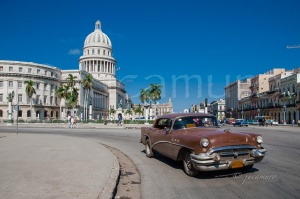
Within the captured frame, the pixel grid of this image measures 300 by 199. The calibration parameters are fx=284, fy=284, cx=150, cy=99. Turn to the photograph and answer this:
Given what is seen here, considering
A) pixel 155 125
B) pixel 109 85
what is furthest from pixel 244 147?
pixel 109 85

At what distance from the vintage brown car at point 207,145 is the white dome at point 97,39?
12256 cm

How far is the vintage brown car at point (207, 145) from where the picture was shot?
6.48m

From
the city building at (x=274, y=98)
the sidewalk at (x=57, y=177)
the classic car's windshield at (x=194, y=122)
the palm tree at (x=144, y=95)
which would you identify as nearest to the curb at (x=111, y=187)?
the sidewalk at (x=57, y=177)

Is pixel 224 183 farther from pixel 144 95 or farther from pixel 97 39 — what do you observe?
pixel 97 39

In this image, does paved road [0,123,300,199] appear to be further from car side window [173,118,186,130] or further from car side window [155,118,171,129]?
car side window [155,118,171,129]

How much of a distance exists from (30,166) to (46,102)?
8521cm

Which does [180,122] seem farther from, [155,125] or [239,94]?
[239,94]

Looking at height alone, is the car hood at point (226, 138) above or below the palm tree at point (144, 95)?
below

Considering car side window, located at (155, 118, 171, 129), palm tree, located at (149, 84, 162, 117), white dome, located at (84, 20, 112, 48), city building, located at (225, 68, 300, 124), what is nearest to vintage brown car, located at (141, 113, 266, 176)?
car side window, located at (155, 118, 171, 129)

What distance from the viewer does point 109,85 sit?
130 meters

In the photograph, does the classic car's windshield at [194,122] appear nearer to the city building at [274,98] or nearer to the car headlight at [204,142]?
the car headlight at [204,142]

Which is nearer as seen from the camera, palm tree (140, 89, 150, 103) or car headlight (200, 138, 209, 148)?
car headlight (200, 138, 209, 148)

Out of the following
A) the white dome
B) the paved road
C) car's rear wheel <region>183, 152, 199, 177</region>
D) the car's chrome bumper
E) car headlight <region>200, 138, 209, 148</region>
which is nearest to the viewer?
the paved road

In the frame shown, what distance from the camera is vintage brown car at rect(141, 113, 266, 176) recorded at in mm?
6484
